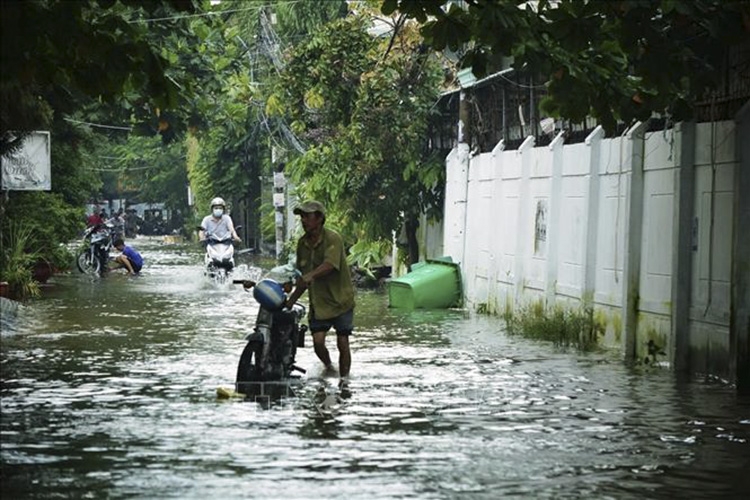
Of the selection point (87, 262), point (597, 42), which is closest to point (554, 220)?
point (597, 42)

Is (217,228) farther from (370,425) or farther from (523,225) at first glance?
(370,425)

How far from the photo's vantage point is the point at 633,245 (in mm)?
18031

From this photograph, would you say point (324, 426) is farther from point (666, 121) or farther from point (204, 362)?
point (666, 121)

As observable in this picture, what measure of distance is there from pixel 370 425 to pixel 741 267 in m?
4.41

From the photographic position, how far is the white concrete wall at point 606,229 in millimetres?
15992

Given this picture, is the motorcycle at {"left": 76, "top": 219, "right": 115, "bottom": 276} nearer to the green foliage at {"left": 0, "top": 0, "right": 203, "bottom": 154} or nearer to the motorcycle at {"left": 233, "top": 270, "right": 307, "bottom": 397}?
the motorcycle at {"left": 233, "top": 270, "right": 307, "bottom": 397}

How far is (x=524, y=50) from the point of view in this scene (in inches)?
517

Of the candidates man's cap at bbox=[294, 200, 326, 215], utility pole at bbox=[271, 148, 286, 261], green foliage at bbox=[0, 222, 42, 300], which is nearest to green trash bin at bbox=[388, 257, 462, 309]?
green foliage at bbox=[0, 222, 42, 300]

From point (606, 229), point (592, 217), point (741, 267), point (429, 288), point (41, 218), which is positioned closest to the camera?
point (741, 267)

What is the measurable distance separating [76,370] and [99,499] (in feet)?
23.6

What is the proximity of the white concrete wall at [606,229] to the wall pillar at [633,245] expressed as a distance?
0.04 feet

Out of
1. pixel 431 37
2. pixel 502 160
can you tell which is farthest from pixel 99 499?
pixel 502 160

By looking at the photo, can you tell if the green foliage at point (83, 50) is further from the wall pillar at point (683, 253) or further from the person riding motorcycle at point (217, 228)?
the person riding motorcycle at point (217, 228)

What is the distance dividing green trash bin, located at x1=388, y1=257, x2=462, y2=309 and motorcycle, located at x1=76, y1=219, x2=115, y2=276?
11.9 metres
